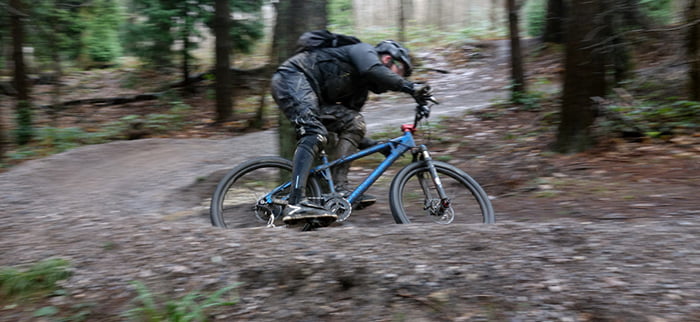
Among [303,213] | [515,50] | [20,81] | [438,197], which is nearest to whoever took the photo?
[303,213]

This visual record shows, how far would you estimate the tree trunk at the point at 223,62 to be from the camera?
41.5ft

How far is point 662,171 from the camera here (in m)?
6.42

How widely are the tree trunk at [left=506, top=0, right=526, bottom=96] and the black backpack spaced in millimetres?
7142

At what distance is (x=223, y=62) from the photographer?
1298cm

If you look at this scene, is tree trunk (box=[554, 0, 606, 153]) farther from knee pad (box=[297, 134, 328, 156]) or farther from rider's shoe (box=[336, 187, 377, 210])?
knee pad (box=[297, 134, 328, 156])

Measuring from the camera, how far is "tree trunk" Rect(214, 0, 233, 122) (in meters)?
12.7

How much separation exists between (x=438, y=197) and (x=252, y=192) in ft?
5.45

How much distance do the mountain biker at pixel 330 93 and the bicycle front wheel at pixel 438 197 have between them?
20.3 inches

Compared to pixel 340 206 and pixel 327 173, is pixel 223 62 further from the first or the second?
pixel 340 206

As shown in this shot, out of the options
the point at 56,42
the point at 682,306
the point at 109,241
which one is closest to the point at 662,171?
the point at 682,306

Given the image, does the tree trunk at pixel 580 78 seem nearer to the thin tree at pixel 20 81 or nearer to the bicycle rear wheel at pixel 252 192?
the bicycle rear wheel at pixel 252 192

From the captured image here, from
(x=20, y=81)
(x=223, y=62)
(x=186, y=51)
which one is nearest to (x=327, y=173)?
(x=223, y=62)

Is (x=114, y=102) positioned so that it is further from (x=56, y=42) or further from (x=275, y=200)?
(x=275, y=200)

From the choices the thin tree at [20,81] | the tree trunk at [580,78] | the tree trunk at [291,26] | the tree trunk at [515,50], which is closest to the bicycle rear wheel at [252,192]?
the tree trunk at [291,26]
